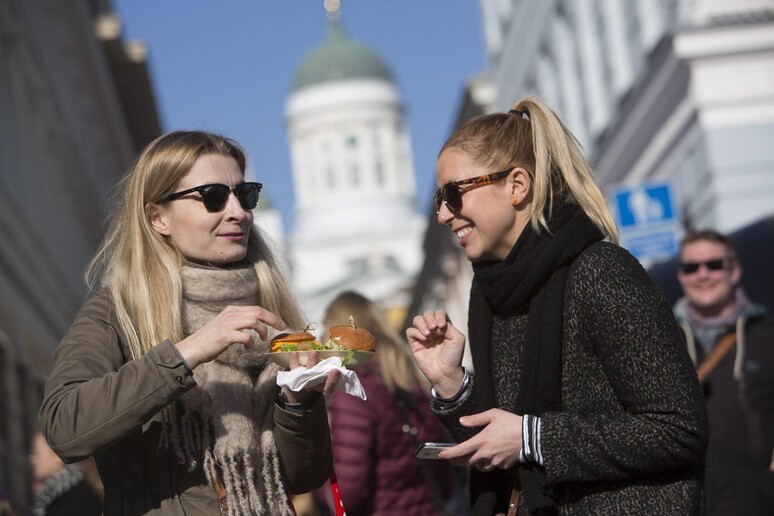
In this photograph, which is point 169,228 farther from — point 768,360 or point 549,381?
point 768,360

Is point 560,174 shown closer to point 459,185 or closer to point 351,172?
point 459,185

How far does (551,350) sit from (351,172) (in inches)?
3957

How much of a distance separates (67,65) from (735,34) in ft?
47.7

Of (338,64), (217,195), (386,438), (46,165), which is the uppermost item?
(338,64)

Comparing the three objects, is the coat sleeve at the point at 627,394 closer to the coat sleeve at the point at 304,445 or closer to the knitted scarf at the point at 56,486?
the coat sleeve at the point at 304,445

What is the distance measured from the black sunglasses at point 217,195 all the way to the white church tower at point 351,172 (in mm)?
95861

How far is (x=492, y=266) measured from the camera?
352cm

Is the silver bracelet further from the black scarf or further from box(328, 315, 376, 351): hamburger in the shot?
box(328, 315, 376, 351): hamburger

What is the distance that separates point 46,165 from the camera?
72.1 ft

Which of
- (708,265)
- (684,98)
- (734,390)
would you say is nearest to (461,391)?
(734,390)

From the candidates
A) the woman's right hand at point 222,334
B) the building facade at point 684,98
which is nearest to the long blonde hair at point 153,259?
the woman's right hand at point 222,334

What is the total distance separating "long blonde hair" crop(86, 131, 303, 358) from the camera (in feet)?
11.7

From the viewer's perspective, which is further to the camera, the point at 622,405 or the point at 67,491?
the point at 67,491

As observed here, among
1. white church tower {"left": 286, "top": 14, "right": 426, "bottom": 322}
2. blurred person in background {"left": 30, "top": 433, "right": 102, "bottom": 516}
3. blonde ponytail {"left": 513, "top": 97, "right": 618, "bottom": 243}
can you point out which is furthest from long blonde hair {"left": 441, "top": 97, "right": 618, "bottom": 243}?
white church tower {"left": 286, "top": 14, "right": 426, "bottom": 322}
